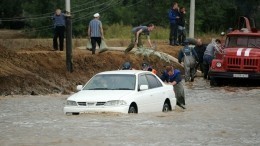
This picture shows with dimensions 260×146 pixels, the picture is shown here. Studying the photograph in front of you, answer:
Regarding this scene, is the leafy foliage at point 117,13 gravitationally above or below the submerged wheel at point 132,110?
above

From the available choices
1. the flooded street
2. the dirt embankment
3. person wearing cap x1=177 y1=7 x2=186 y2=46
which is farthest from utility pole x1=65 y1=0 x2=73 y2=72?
person wearing cap x1=177 y1=7 x2=186 y2=46

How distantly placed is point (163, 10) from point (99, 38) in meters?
30.2

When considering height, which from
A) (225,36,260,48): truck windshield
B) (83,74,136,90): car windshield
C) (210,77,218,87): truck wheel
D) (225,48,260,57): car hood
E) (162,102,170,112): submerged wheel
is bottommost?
(210,77,218,87): truck wheel

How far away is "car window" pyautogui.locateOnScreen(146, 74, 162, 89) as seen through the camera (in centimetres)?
2223

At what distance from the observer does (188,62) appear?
Answer: 35.1 metres

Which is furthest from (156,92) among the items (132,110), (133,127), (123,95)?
(133,127)

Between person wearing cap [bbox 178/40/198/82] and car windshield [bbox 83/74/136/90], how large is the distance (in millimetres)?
13236

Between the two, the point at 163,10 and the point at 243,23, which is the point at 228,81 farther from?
the point at 163,10

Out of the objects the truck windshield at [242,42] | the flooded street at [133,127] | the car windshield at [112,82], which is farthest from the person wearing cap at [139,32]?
the car windshield at [112,82]

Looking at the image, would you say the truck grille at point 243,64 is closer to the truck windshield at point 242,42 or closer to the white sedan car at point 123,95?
the truck windshield at point 242,42

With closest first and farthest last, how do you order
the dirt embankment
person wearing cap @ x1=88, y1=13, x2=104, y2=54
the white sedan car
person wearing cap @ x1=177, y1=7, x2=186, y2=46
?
the white sedan car < the dirt embankment < person wearing cap @ x1=88, y1=13, x2=104, y2=54 < person wearing cap @ x1=177, y1=7, x2=186, y2=46

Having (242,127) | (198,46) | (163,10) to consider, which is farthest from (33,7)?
(242,127)

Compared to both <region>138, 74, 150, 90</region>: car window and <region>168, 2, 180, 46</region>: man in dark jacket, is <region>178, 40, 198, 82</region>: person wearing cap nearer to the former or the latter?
<region>168, 2, 180, 46</region>: man in dark jacket

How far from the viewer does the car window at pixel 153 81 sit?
72.9 feet
